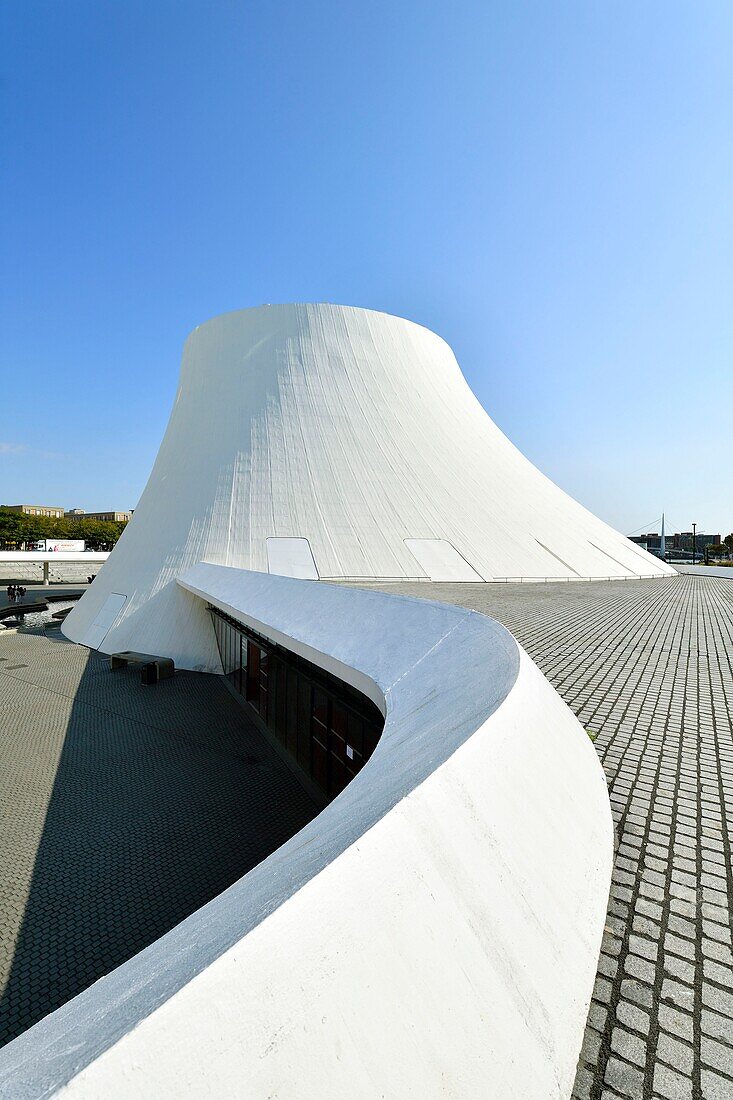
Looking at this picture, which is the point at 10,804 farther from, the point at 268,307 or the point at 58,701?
the point at 268,307

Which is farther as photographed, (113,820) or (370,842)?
(113,820)

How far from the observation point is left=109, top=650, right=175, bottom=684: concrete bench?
12.8 metres

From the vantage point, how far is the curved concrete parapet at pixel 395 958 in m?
0.94

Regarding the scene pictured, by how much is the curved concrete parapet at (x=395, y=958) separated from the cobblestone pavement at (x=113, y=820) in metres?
4.50

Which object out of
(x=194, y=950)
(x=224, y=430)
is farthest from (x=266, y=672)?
(x=224, y=430)

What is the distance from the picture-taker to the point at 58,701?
1162 centimetres

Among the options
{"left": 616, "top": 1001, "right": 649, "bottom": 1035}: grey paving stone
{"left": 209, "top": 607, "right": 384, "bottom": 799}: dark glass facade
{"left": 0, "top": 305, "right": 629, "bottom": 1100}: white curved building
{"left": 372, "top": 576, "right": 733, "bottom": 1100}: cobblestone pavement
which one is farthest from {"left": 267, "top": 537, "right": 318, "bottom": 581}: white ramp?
{"left": 616, "top": 1001, "right": 649, "bottom": 1035}: grey paving stone

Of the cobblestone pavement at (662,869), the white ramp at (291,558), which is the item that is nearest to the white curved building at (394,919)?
the cobblestone pavement at (662,869)

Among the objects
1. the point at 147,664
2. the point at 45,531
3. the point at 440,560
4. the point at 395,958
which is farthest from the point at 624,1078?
the point at 45,531

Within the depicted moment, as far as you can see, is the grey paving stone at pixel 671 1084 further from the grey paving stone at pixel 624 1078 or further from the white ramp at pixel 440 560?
the white ramp at pixel 440 560

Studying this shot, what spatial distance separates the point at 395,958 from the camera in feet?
4.11

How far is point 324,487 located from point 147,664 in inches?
296

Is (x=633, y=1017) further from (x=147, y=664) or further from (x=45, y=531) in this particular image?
(x=45, y=531)

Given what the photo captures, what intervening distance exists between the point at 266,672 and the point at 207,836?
3383mm
